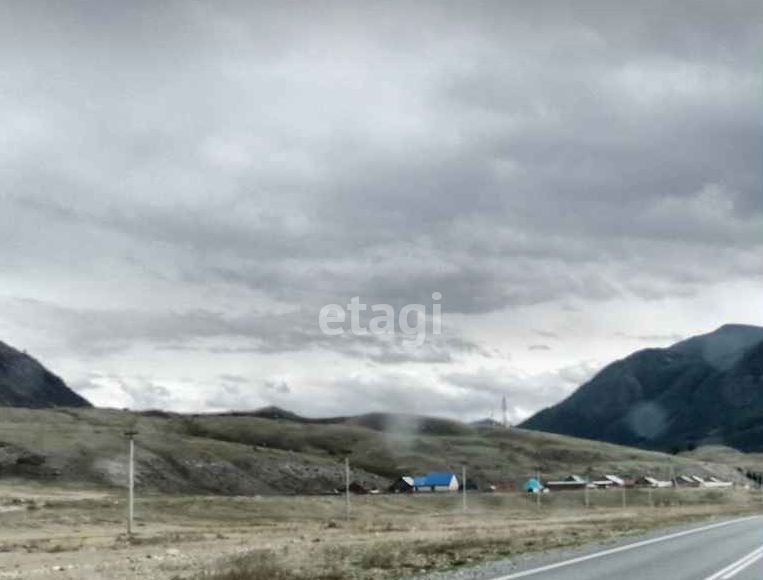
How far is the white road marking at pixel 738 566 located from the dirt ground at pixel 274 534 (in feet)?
24.7

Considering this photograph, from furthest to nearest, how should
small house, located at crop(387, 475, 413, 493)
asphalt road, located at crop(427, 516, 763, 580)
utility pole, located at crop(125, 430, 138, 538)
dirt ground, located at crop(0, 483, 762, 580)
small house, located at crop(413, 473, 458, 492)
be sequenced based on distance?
small house, located at crop(413, 473, 458, 492) → small house, located at crop(387, 475, 413, 493) → utility pole, located at crop(125, 430, 138, 538) → dirt ground, located at crop(0, 483, 762, 580) → asphalt road, located at crop(427, 516, 763, 580)

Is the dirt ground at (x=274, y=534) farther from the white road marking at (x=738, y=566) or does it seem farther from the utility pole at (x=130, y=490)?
the white road marking at (x=738, y=566)

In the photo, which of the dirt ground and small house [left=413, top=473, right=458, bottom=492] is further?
small house [left=413, top=473, right=458, bottom=492]

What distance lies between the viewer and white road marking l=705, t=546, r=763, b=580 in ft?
91.5

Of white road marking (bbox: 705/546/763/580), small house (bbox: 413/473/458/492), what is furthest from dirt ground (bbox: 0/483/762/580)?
small house (bbox: 413/473/458/492)

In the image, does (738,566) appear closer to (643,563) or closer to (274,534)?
(643,563)

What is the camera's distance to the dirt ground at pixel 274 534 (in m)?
36.9

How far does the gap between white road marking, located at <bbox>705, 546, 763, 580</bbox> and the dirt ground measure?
7543 millimetres

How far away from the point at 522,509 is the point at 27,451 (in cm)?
6446

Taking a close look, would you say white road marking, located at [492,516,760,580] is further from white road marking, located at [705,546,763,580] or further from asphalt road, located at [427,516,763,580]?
white road marking, located at [705,546,763,580]

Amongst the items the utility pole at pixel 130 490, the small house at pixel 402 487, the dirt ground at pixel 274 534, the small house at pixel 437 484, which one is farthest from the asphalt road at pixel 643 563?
the small house at pixel 437 484

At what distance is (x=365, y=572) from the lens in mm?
31797

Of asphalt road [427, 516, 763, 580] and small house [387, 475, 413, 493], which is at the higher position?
small house [387, 475, 413, 493]

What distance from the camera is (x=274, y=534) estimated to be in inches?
2741
